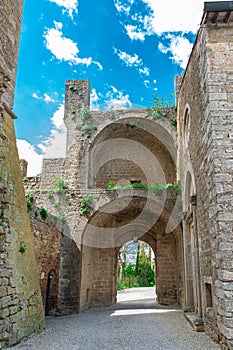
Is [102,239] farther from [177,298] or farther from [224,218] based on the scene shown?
[224,218]

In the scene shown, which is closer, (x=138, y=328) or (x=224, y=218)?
(x=224, y=218)

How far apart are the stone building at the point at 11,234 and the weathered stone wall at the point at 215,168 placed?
3271mm

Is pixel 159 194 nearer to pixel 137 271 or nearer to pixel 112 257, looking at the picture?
pixel 112 257

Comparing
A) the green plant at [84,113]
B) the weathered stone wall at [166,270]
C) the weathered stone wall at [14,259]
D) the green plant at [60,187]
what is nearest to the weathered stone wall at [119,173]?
the green plant at [84,113]

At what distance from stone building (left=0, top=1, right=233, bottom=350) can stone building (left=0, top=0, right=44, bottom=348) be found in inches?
7.8

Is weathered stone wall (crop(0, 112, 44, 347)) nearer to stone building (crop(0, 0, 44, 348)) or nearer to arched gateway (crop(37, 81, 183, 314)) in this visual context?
stone building (crop(0, 0, 44, 348))

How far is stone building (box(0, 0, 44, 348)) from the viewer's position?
485 cm

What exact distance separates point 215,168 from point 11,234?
12.1 feet

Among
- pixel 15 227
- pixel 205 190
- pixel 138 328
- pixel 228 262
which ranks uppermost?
A: pixel 205 190

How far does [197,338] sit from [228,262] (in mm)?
1945

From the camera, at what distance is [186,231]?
8484 millimetres

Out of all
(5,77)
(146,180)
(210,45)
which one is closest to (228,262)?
(210,45)

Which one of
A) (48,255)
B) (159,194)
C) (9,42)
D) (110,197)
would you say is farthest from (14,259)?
(159,194)

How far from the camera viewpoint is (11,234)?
5.28m
